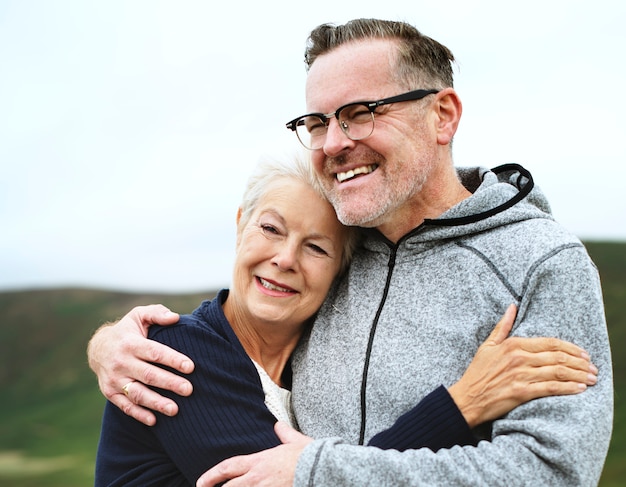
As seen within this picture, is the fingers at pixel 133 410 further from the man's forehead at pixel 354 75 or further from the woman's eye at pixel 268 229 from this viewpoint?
the man's forehead at pixel 354 75

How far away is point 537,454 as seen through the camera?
173 centimetres

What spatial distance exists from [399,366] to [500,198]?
0.65m

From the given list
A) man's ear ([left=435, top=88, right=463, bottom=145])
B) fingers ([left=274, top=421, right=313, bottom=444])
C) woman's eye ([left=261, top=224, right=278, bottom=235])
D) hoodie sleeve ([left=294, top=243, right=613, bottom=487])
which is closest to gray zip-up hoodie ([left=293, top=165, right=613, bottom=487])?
hoodie sleeve ([left=294, top=243, right=613, bottom=487])

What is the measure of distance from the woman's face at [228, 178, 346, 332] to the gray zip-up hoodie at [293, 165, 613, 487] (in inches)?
5.5

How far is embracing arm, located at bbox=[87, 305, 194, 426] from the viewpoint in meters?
2.07

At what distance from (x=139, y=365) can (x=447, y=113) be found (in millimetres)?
1370

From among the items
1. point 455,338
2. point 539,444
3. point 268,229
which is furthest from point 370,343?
point 539,444

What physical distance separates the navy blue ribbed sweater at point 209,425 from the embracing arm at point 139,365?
35 millimetres

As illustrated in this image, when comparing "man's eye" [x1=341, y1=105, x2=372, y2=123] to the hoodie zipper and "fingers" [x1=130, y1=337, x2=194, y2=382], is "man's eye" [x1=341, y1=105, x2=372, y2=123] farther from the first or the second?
"fingers" [x1=130, y1=337, x2=194, y2=382]

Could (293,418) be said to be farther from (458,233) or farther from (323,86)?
(323,86)

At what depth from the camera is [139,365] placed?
213 centimetres

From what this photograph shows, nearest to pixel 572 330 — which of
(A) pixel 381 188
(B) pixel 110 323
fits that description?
(A) pixel 381 188

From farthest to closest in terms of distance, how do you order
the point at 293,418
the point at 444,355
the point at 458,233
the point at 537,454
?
the point at 293,418 → the point at 458,233 → the point at 444,355 → the point at 537,454

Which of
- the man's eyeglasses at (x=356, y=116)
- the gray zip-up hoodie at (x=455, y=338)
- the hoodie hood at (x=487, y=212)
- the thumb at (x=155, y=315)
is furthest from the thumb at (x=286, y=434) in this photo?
the man's eyeglasses at (x=356, y=116)
